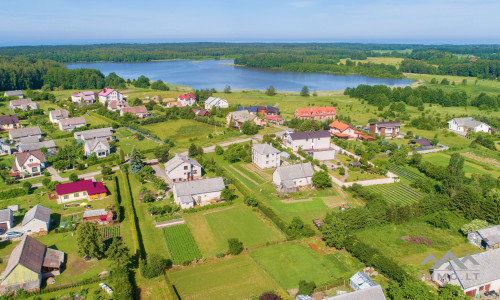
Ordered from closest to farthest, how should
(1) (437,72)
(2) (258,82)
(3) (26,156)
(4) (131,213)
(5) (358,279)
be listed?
(5) (358,279)
(4) (131,213)
(3) (26,156)
(2) (258,82)
(1) (437,72)

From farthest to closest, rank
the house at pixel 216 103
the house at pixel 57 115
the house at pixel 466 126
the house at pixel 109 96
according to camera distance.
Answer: the house at pixel 109 96, the house at pixel 216 103, the house at pixel 57 115, the house at pixel 466 126

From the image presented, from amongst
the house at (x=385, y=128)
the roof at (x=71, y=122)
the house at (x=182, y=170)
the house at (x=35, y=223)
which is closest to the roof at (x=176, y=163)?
the house at (x=182, y=170)

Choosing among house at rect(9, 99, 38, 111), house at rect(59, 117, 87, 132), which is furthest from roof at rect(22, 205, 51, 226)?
house at rect(9, 99, 38, 111)

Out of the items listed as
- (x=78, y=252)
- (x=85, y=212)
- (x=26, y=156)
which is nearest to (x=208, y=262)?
(x=78, y=252)

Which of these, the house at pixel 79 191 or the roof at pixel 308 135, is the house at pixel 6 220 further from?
the roof at pixel 308 135

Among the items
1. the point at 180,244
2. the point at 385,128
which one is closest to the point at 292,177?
the point at 180,244

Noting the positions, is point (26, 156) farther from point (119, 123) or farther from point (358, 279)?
point (358, 279)
